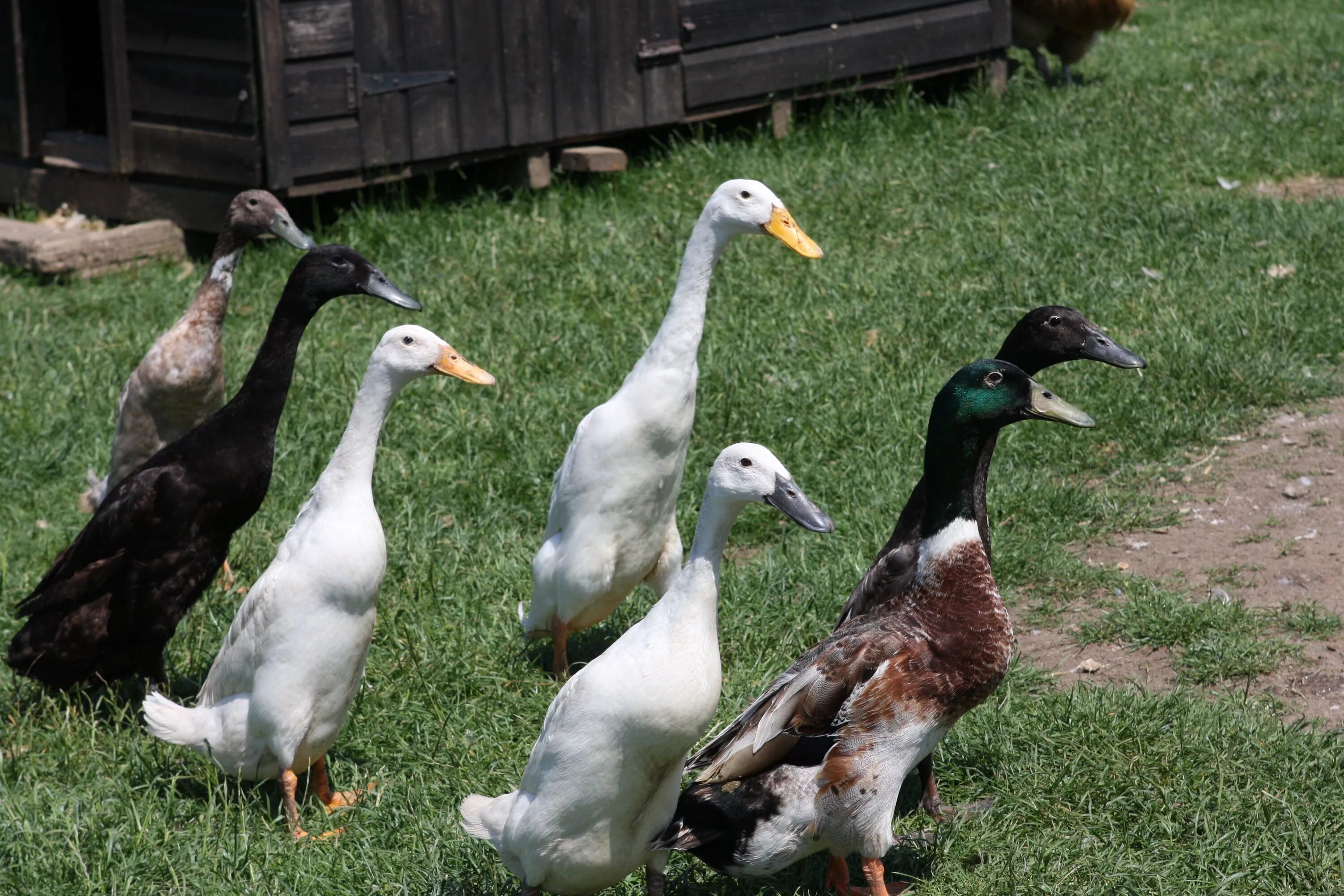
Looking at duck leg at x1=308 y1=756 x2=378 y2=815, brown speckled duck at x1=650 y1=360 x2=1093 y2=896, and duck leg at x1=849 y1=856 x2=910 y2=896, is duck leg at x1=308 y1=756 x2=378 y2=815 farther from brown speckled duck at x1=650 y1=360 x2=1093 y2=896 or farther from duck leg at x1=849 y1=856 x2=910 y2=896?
duck leg at x1=849 y1=856 x2=910 y2=896

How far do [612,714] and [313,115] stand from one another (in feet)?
18.7

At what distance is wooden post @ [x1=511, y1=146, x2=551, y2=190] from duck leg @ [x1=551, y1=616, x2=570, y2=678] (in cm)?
478

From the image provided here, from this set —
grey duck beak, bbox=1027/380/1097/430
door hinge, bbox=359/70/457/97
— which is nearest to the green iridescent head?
grey duck beak, bbox=1027/380/1097/430

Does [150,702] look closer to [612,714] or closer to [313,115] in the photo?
[612,714]

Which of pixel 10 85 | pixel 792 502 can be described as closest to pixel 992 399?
pixel 792 502

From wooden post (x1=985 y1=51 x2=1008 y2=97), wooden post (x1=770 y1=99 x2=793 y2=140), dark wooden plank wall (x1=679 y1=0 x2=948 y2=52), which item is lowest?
wooden post (x1=770 y1=99 x2=793 y2=140)

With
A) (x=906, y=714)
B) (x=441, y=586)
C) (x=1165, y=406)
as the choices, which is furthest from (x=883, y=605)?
(x=1165, y=406)

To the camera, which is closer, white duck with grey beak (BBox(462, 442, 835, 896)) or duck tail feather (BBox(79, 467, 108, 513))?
white duck with grey beak (BBox(462, 442, 835, 896))

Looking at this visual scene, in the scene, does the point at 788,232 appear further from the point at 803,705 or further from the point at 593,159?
the point at 593,159

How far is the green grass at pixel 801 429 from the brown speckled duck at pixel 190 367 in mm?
491

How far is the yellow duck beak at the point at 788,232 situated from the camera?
4.59 meters

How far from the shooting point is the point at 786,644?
15.3ft

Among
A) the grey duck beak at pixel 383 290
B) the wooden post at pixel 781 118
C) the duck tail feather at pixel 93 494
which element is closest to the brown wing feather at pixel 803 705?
the grey duck beak at pixel 383 290

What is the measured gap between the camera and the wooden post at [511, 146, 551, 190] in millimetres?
Result: 8875
